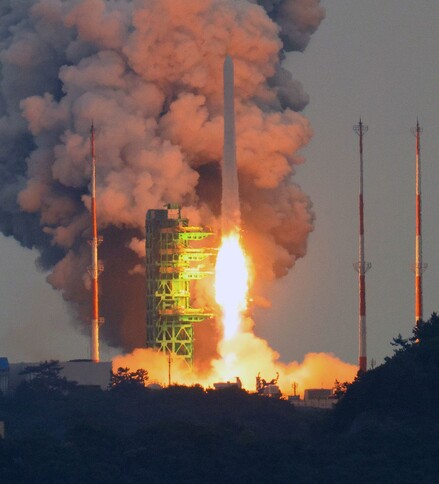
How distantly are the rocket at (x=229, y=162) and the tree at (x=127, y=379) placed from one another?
10251 mm

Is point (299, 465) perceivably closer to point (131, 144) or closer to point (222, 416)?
point (222, 416)

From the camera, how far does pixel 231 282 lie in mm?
192875

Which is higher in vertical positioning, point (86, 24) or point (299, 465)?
point (86, 24)

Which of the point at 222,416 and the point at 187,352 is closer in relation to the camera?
the point at 222,416

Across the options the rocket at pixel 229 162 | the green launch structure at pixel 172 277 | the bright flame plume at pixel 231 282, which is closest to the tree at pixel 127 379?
the green launch structure at pixel 172 277

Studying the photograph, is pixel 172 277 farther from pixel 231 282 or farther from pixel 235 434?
pixel 235 434

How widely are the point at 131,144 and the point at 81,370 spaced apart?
1326cm

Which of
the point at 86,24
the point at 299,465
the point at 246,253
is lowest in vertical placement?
the point at 299,465

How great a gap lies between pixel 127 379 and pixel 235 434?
2840 cm

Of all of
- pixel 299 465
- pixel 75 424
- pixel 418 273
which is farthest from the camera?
pixel 418 273

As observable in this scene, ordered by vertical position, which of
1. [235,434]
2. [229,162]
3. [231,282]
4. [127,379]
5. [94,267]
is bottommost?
[235,434]

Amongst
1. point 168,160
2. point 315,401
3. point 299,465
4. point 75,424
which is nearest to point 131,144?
point 168,160

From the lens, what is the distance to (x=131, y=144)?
19825 cm

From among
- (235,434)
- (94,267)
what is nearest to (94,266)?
(94,267)
